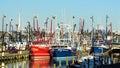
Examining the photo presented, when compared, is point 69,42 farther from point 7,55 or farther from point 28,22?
point 7,55

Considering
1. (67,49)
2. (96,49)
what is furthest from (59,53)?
(96,49)

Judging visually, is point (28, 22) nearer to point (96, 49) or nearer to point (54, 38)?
point (54, 38)

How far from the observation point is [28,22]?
147250 mm

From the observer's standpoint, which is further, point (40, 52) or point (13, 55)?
point (40, 52)

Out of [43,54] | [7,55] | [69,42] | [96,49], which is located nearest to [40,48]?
[43,54]

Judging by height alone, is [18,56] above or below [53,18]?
below

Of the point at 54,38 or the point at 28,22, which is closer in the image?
the point at 54,38

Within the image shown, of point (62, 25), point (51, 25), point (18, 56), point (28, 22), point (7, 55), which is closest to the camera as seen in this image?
point (7, 55)

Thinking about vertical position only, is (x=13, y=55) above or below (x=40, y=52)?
below

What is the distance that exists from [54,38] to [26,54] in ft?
84.7

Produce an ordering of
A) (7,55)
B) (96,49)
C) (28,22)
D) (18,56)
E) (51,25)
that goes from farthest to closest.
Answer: (28,22) → (51,25) → (96,49) → (18,56) → (7,55)

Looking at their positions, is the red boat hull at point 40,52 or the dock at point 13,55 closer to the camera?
the dock at point 13,55

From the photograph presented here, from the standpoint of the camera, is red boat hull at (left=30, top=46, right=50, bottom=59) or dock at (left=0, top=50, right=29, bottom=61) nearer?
dock at (left=0, top=50, right=29, bottom=61)

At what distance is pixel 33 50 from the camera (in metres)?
102
